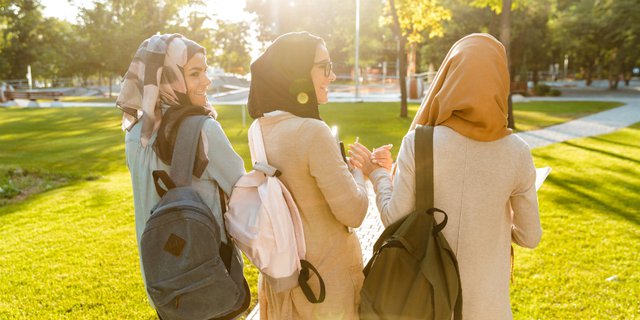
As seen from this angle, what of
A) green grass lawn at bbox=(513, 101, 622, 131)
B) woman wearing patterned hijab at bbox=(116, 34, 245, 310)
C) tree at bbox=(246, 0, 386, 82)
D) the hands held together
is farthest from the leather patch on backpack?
tree at bbox=(246, 0, 386, 82)

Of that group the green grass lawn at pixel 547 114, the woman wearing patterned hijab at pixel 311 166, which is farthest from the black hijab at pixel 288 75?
the green grass lawn at pixel 547 114

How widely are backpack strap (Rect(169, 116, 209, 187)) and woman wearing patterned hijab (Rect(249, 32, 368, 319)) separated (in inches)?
12.7

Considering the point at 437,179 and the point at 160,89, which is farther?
the point at 160,89

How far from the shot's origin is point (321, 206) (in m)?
2.24

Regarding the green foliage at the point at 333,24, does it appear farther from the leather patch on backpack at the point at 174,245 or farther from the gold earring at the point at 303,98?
the leather patch on backpack at the point at 174,245

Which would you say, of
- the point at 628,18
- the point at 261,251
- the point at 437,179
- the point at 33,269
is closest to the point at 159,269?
the point at 261,251

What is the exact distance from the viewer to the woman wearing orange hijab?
1.95m

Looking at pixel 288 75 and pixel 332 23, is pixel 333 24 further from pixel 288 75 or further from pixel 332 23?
pixel 288 75

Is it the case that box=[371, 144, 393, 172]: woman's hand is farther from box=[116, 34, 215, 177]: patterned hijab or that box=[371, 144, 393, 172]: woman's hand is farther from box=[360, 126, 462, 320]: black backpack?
box=[116, 34, 215, 177]: patterned hijab

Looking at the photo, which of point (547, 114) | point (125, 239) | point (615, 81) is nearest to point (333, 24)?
point (615, 81)

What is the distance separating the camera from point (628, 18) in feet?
126

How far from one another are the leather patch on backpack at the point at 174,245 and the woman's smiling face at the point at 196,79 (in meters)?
0.88

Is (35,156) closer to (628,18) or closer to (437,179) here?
(437,179)

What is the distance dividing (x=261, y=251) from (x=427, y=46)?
49.4 metres
